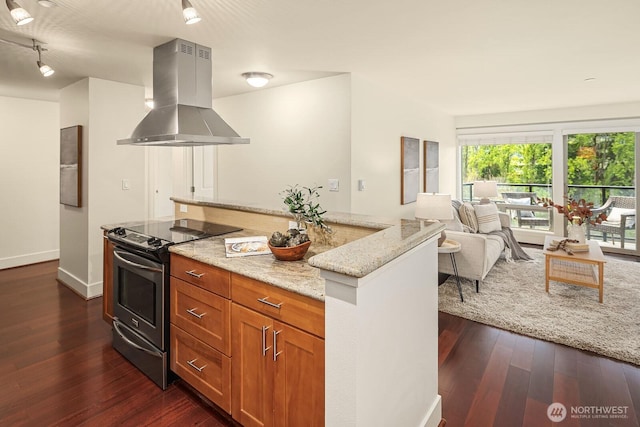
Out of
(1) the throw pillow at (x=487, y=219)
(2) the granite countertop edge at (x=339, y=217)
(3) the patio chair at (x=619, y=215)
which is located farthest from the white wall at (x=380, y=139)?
(3) the patio chair at (x=619, y=215)

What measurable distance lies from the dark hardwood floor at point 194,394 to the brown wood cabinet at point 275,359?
39 centimetres

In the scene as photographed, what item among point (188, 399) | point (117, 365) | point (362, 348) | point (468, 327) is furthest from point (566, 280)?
point (117, 365)

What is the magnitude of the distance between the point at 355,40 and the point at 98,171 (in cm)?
295

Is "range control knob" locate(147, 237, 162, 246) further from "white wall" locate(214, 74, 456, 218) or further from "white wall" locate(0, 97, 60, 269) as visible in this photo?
"white wall" locate(0, 97, 60, 269)

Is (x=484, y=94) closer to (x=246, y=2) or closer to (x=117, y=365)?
(x=246, y=2)

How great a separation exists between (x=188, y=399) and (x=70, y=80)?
11.7 ft

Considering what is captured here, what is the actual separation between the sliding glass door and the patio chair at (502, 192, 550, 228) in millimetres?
578

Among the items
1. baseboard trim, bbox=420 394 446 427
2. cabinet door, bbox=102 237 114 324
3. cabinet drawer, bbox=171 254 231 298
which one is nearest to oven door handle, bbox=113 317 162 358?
cabinet door, bbox=102 237 114 324

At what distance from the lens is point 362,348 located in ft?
4.14

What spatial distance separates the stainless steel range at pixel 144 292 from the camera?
7.00ft

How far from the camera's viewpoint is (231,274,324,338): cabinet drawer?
1.41m

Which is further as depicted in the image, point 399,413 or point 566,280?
point 566,280

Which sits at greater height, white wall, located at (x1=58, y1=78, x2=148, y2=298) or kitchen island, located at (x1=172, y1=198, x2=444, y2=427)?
white wall, located at (x1=58, y1=78, x2=148, y2=298)

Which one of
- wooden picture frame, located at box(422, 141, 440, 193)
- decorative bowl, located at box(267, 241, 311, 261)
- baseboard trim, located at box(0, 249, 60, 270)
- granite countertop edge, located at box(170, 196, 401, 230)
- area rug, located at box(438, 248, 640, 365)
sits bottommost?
area rug, located at box(438, 248, 640, 365)
